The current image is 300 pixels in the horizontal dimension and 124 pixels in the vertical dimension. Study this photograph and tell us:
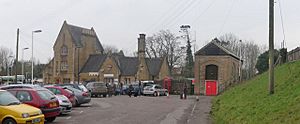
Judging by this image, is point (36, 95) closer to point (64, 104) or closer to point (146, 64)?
point (64, 104)

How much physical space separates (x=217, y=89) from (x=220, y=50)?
5.88 metres

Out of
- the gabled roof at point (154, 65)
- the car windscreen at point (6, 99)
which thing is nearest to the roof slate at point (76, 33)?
the gabled roof at point (154, 65)

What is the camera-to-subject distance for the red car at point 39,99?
17859 mm

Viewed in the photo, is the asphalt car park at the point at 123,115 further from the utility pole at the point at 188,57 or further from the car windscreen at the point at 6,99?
the utility pole at the point at 188,57

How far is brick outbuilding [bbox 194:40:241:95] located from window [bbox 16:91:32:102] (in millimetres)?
50487

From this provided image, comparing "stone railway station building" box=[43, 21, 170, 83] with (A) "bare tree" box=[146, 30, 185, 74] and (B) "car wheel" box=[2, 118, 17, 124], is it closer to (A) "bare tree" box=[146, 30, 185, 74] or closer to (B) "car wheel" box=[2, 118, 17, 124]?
(A) "bare tree" box=[146, 30, 185, 74]

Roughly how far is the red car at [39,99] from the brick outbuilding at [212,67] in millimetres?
49832

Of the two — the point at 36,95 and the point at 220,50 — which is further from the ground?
the point at 220,50

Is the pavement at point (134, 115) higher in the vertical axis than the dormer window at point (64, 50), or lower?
lower

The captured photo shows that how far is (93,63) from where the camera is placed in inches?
3514

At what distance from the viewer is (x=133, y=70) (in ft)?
277

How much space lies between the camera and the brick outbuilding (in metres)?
67.0

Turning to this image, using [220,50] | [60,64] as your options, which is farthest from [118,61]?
[220,50]

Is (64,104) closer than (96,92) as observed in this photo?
Yes
